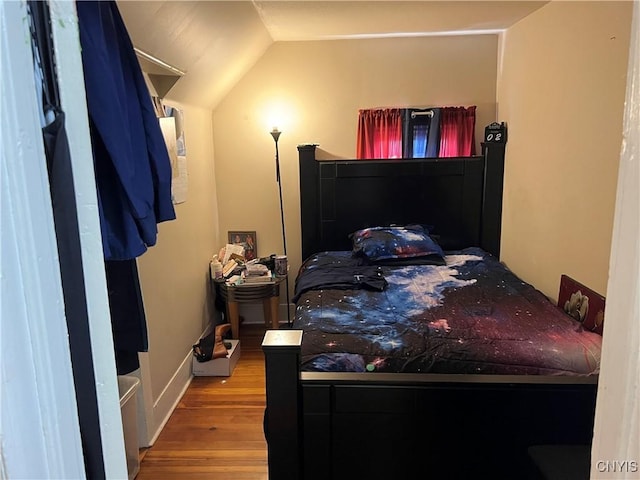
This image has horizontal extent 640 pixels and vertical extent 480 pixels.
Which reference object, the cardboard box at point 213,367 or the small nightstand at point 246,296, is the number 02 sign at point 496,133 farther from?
the cardboard box at point 213,367

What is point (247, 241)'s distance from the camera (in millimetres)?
3898

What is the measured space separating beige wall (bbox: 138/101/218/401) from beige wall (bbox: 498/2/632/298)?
208 cm

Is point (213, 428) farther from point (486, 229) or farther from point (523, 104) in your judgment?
point (523, 104)

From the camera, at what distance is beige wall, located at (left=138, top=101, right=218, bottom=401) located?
247cm

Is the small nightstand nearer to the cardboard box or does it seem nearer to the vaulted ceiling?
the cardboard box

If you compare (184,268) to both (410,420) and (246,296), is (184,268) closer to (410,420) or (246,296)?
(246,296)

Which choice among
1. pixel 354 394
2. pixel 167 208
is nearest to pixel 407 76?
pixel 354 394

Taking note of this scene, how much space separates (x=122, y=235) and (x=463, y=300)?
1.82 metres

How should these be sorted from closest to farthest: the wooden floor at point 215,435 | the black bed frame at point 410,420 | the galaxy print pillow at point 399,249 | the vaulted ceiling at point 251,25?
the black bed frame at point 410,420
the vaulted ceiling at point 251,25
the wooden floor at point 215,435
the galaxy print pillow at point 399,249

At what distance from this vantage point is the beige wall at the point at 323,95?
3.57 metres

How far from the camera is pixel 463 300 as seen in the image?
2428 mm

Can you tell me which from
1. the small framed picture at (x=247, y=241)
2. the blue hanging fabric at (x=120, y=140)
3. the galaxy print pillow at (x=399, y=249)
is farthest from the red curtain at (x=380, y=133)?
the blue hanging fabric at (x=120, y=140)

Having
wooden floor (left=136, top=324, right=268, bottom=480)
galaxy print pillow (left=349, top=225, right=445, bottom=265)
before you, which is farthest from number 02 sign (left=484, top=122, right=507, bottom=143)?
wooden floor (left=136, top=324, right=268, bottom=480)

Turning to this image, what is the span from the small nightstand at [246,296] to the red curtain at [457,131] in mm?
1564
